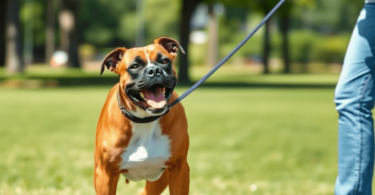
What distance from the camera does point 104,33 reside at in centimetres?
7775

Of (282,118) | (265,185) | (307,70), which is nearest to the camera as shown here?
(265,185)

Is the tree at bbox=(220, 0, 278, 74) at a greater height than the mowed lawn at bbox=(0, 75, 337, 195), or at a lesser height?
lesser

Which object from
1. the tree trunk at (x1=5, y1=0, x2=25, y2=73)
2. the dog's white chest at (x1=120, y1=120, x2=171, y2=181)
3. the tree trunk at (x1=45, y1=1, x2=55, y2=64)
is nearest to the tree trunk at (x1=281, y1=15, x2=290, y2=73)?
the tree trunk at (x1=5, y1=0, x2=25, y2=73)

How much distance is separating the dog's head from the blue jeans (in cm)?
118

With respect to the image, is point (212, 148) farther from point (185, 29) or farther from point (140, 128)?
point (185, 29)

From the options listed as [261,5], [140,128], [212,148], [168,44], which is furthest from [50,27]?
[140,128]

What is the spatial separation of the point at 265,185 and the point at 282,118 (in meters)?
5.31

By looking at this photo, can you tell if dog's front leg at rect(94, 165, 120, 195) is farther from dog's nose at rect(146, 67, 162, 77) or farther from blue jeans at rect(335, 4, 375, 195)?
blue jeans at rect(335, 4, 375, 195)

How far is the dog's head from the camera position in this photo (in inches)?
139

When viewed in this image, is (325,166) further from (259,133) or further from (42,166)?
(42,166)

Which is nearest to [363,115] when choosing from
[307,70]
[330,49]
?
[307,70]

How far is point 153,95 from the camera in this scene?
3.66 metres

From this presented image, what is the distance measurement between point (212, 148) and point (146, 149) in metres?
6.03

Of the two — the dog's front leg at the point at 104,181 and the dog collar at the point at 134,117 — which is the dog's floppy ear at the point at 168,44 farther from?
the dog's front leg at the point at 104,181
